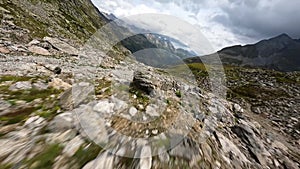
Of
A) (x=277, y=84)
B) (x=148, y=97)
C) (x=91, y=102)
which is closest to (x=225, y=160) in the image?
(x=148, y=97)

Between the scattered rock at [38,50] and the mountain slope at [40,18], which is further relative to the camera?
the mountain slope at [40,18]

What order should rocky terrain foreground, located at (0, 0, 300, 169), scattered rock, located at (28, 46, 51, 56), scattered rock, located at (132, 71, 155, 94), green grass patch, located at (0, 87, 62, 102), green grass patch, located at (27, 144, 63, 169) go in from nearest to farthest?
green grass patch, located at (27, 144, 63, 169)
rocky terrain foreground, located at (0, 0, 300, 169)
green grass patch, located at (0, 87, 62, 102)
scattered rock, located at (132, 71, 155, 94)
scattered rock, located at (28, 46, 51, 56)

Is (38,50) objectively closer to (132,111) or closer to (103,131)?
(132,111)

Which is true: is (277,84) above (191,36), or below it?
below

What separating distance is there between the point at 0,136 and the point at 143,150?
404 cm

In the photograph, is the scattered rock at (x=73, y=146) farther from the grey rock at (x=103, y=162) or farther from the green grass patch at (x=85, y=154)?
the grey rock at (x=103, y=162)

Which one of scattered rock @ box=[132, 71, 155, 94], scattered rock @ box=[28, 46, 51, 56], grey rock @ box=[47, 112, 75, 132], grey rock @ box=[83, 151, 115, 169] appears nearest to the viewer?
grey rock @ box=[83, 151, 115, 169]

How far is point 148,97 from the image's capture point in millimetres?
9273

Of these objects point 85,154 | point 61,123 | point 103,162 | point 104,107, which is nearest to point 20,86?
point 61,123

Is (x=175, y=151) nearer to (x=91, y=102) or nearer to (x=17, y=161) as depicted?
(x=91, y=102)

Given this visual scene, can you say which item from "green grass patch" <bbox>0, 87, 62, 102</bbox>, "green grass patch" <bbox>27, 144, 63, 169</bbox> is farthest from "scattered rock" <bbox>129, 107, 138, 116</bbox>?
"green grass patch" <bbox>0, 87, 62, 102</bbox>

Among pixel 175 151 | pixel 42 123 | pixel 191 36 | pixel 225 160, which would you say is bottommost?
pixel 225 160

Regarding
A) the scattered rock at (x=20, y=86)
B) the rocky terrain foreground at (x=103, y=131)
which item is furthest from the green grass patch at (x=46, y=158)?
the scattered rock at (x=20, y=86)

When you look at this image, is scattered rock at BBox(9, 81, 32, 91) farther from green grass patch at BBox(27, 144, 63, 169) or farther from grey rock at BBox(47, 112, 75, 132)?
green grass patch at BBox(27, 144, 63, 169)
